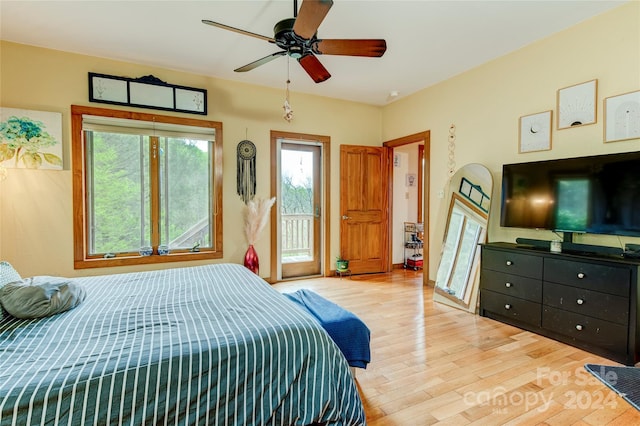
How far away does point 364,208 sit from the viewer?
16.7 feet

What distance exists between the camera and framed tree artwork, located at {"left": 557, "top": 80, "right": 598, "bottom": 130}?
9.01 feet

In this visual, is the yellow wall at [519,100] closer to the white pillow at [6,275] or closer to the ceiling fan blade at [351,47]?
the ceiling fan blade at [351,47]

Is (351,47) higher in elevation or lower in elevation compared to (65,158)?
higher

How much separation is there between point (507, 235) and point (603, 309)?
117 centimetres

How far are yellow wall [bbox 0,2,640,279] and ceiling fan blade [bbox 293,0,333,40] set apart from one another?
8.18ft

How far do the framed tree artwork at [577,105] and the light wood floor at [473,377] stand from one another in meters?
1.97

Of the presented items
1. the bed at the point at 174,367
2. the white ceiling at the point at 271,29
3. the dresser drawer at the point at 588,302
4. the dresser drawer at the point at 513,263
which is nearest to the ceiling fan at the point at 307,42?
the white ceiling at the point at 271,29

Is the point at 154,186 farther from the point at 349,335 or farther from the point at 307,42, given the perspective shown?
the point at 349,335

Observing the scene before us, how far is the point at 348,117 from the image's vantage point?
5.05m

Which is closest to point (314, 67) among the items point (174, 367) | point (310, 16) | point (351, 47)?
point (351, 47)

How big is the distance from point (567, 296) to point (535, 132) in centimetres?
162

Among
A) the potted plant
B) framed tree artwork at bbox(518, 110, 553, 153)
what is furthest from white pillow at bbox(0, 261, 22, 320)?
framed tree artwork at bbox(518, 110, 553, 153)

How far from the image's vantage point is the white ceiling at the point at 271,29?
103 inches

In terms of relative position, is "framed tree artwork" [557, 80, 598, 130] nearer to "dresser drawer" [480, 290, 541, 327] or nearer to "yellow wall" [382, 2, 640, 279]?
"yellow wall" [382, 2, 640, 279]
